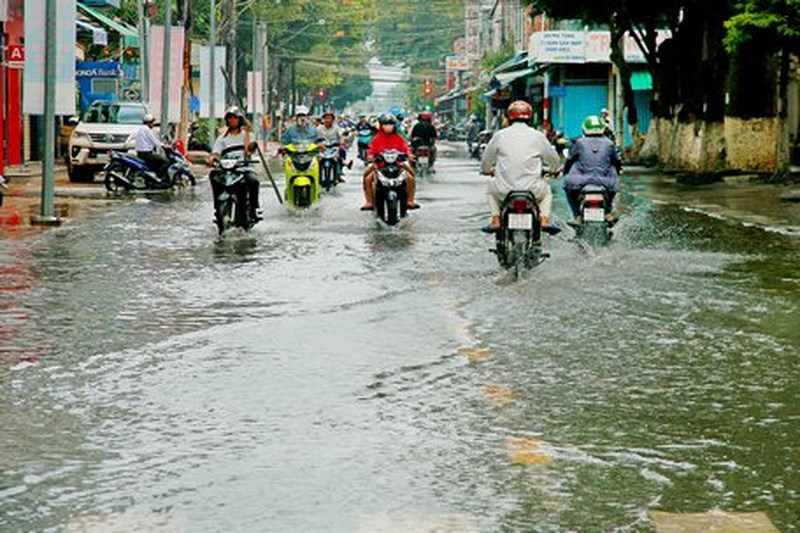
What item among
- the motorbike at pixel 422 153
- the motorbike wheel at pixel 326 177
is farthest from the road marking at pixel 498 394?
the motorbike at pixel 422 153

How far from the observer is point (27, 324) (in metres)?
12.4

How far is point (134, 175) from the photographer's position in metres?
34.2

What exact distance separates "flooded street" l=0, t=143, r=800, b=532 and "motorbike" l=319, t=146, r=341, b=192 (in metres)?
15.5

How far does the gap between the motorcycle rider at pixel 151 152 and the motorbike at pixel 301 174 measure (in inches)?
265

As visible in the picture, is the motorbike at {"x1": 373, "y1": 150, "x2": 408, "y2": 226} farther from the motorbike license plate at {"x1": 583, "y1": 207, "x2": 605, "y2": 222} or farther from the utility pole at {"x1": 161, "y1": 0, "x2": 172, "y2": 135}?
the utility pole at {"x1": 161, "y1": 0, "x2": 172, "y2": 135}

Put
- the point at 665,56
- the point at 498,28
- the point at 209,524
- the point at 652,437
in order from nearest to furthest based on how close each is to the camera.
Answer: the point at 209,524 → the point at 652,437 → the point at 665,56 → the point at 498,28

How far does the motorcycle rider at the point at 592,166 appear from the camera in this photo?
18.5 m

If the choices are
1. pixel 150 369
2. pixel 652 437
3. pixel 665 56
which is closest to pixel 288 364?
pixel 150 369

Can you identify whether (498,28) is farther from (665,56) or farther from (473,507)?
(473,507)

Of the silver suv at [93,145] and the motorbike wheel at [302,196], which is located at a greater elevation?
the silver suv at [93,145]

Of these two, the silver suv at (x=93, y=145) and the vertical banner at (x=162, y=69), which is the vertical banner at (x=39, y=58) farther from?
the vertical banner at (x=162, y=69)

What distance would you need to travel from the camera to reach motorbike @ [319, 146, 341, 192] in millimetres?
33906

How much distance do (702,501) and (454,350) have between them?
4.34 metres

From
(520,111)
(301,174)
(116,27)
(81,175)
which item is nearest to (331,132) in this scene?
(81,175)
